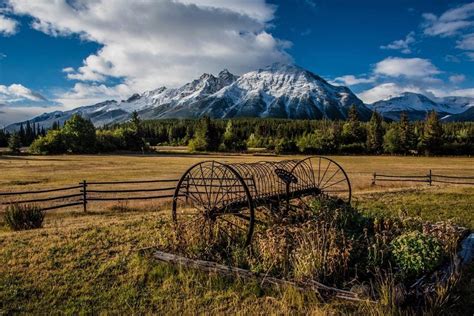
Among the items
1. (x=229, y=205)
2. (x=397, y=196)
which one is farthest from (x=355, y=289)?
(x=397, y=196)

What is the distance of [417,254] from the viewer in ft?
27.3

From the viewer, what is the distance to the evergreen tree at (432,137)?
9275 cm

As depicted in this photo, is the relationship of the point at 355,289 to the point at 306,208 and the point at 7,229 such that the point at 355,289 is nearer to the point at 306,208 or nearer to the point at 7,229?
the point at 306,208

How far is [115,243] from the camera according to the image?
38.8 feet

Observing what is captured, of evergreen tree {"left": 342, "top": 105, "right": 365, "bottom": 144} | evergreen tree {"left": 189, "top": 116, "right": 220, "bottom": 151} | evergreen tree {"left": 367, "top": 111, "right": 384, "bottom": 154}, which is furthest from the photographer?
evergreen tree {"left": 342, "top": 105, "right": 365, "bottom": 144}

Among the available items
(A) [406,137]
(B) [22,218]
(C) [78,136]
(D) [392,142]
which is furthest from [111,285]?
(A) [406,137]

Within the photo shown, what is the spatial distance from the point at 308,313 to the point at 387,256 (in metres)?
2.98

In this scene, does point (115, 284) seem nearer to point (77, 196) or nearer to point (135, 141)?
point (77, 196)

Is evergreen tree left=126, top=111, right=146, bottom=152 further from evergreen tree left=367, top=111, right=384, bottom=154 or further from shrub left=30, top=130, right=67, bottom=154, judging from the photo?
evergreen tree left=367, top=111, right=384, bottom=154

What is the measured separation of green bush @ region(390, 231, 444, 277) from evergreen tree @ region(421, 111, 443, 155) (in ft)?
313

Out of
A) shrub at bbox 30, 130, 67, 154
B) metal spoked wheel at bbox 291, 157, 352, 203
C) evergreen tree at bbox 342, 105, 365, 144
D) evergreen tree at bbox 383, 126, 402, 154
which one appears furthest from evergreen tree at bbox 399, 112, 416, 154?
shrub at bbox 30, 130, 67, 154

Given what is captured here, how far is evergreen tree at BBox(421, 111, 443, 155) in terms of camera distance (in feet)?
304

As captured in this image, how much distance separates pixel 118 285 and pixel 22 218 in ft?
28.8

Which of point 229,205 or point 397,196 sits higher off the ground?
point 229,205
